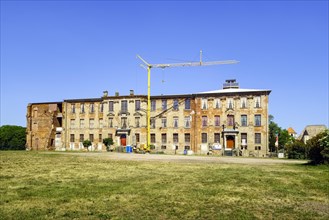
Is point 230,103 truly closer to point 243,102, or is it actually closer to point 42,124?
point 243,102

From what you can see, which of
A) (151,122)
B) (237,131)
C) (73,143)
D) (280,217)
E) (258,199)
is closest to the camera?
(280,217)

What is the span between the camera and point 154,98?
2092 inches

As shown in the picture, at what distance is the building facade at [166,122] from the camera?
156ft

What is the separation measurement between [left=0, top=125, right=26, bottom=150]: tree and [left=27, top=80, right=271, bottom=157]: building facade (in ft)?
17.6

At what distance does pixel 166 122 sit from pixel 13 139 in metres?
32.2

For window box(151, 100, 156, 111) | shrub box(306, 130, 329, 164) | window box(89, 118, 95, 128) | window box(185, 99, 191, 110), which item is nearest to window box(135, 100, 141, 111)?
window box(151, 100, 156, 111)

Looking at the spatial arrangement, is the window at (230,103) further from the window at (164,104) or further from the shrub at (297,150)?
the shrub at (297,150)

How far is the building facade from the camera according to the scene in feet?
156

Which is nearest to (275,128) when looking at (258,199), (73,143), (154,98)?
(154,98)

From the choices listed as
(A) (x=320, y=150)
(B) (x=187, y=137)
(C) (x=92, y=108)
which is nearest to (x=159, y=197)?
(A) (x=320, y=150)

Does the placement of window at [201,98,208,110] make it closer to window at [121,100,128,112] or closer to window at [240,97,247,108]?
window at [240,97,247,108]

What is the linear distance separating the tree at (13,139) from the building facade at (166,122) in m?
5.36

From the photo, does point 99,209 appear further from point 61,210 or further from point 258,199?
point 258,199

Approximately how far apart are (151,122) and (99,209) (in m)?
44.3
